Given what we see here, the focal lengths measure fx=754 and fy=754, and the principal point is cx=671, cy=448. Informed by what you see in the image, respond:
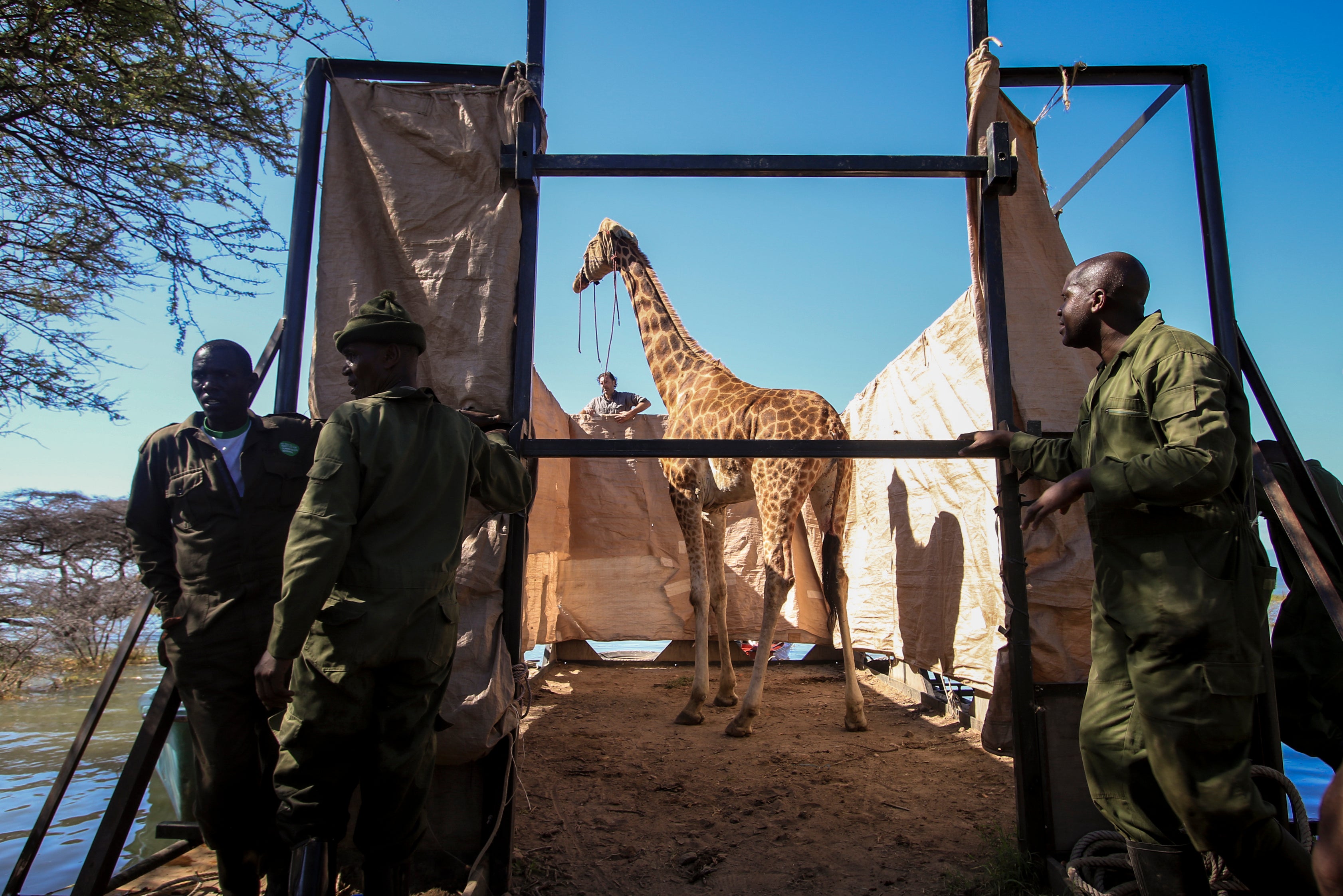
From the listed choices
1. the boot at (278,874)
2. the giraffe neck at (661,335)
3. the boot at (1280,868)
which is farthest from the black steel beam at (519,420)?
the giraffe neck at (661,335)

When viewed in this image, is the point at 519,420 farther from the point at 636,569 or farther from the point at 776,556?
the point at 636,569

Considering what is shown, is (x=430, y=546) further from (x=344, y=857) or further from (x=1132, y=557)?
(x=1132, y=557)

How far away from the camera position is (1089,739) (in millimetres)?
1983

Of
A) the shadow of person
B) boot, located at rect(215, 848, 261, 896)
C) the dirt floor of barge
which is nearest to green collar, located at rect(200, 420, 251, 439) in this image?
boot, located at rect(215, 848, 261, 896)

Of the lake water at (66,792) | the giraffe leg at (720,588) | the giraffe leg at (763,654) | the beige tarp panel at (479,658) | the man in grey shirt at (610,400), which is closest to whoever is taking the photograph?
the beige tarp panel at (479,658)

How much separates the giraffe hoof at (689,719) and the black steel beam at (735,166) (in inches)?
138

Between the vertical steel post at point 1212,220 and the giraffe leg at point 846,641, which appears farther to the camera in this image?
the giraffe leg at point 846,641

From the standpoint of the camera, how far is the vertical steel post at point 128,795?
2209 millimetres

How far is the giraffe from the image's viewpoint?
4.94m

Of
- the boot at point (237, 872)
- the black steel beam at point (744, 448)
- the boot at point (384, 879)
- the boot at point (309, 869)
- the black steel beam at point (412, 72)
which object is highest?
the black steel beam at point (412, 72)

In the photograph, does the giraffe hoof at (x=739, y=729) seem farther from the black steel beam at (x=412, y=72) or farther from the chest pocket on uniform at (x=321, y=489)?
the black steel beam at (x=412, y=72)

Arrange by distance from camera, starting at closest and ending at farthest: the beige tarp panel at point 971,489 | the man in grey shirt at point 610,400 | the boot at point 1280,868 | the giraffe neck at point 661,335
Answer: the boot at point 1280,868
the beige tarp panel at point 971,489
the giraffe neck at point 661,335
the man in grey shirt at point 610,400

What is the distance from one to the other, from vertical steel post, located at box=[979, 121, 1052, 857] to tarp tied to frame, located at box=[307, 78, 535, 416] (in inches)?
71.2

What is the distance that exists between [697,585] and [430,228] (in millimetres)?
3293
